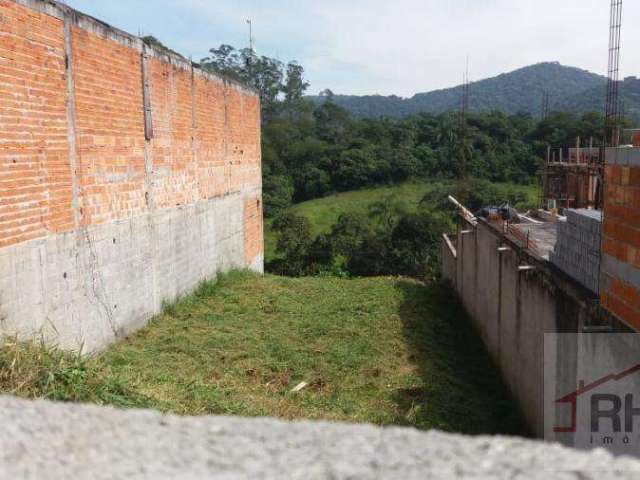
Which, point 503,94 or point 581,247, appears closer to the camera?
point 581,247

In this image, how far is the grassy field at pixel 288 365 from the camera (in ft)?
16.9

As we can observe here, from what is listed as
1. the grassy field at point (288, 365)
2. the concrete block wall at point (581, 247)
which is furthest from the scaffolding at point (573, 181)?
the concrete block wall at point (581, 247)

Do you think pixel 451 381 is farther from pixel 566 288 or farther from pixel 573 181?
pixel 573 181

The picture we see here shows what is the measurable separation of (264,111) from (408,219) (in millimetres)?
47364

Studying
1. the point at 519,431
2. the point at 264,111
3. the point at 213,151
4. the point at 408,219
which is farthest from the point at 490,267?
the point at 264,111

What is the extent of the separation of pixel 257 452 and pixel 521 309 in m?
6.76

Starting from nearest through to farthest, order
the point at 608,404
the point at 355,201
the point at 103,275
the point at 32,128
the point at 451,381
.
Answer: the point at 608,404 → the point at 32,128 → the point at 103,275 → the point at 451,381 → the point at 355,201

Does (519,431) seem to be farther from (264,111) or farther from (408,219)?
(264,111)

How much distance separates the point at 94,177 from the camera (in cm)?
748

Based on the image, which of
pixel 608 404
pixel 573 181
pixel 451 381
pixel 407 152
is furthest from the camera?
pixel 407 152

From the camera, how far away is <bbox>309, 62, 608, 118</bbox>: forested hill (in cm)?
14500

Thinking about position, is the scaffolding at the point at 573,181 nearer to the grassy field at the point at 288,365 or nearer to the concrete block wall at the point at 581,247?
the grassy field at the point at 288,365

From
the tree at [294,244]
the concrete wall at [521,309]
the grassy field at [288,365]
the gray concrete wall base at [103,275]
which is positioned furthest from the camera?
the tree at [294,244]

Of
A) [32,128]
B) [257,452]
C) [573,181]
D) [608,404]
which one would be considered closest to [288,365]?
[608,404]
